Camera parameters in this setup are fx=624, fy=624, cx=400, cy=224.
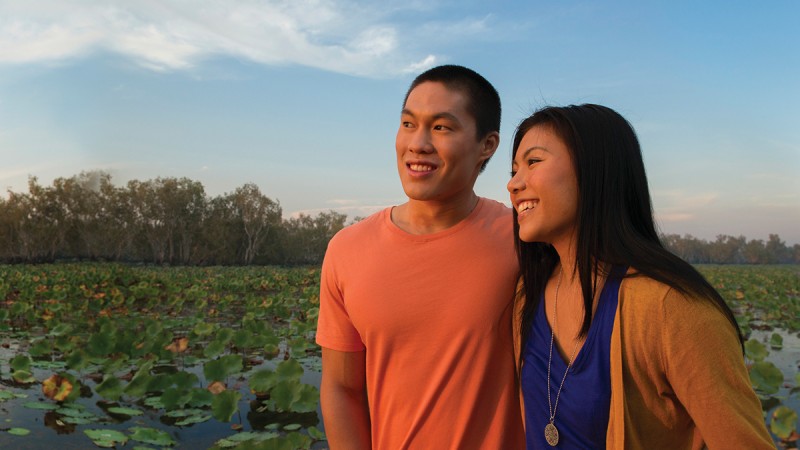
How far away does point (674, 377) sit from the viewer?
120 cm

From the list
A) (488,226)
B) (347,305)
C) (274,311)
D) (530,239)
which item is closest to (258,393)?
(347,305)

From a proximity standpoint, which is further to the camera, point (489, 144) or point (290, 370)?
point (290, 370)

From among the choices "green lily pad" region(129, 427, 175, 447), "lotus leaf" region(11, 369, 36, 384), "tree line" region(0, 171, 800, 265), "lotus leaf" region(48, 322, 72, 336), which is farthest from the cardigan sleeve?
"tree line" region(0, 171, 800, 265)

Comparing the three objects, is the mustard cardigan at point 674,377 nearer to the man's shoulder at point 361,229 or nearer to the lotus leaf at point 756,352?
the man's shoulder at point 361,229

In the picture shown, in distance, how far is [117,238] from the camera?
149ft

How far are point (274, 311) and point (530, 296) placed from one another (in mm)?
7329

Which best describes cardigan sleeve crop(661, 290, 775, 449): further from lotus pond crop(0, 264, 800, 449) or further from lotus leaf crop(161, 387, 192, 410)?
lotus leaf crop(161, 387, 192, 410)

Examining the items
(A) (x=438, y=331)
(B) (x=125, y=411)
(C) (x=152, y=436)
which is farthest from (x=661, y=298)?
(B) (x=125, y=411)

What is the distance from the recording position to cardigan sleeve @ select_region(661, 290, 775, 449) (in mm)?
1169

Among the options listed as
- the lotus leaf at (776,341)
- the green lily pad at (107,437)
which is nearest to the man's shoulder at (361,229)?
the green lily pad at (107,437)

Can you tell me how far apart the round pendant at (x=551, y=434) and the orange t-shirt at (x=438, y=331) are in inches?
8.6

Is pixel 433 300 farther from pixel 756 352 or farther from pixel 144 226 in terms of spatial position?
pixel 144 226

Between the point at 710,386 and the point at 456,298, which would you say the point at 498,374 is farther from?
the point at 710,386

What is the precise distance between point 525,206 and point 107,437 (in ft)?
9.44
